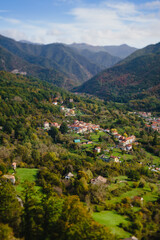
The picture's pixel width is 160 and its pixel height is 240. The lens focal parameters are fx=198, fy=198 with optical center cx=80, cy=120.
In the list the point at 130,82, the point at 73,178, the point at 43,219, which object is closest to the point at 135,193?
the point at 73,178

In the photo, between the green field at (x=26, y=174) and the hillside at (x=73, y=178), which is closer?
the hillside at (x=73, y=178)

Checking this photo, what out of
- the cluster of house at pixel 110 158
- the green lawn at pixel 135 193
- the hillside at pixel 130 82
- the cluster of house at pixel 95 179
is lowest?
the cluster of house at pixel 110 158

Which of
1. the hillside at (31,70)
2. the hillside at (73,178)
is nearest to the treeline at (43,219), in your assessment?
the hillside at (73,178)

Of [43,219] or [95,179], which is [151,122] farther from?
[43,219]

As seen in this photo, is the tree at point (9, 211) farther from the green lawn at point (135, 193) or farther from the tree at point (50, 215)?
the green lawn at point (135, 193)

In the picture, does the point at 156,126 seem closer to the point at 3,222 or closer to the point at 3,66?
the point at 3,222
